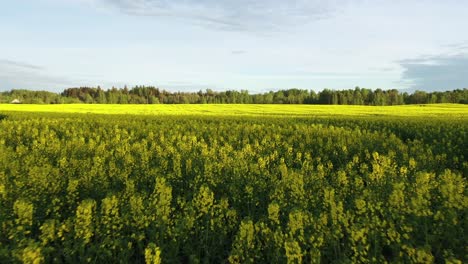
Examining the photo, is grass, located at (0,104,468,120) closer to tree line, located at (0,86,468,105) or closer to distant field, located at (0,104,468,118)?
distant field, located at (0,104,468,118)

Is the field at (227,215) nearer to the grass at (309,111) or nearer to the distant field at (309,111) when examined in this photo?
the grass at (309,111)

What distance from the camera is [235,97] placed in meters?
126

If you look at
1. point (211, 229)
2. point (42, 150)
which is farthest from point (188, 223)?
point (42, 150)

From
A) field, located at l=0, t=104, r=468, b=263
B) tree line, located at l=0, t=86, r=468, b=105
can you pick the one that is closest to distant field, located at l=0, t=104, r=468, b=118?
field, located at l=0, t=104, r=468, b=263

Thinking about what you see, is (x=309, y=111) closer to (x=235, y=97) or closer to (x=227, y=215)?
(x=227, y=215)

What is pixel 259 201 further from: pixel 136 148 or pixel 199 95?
pixel 199 95

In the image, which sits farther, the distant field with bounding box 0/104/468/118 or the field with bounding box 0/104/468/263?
the distant field with bounding box 0/104/468/118

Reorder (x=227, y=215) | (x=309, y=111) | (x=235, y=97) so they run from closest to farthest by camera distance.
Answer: (x=227, y=215), (x=309, y=111), (x=235, y=97)

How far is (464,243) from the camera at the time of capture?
570cm

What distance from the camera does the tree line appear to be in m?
99.8

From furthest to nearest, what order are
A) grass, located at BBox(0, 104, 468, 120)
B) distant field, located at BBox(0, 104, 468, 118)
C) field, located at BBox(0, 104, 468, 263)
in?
distant field, located at BBox(0, 104, 468, 118), grass, located at BBox(0, 104, 468, 120), field, located at BBox(0, 104, 468, 263)

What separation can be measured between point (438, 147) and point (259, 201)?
12.6 m

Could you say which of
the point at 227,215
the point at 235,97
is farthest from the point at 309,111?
the point at 235,97

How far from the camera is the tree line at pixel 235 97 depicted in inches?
3927
